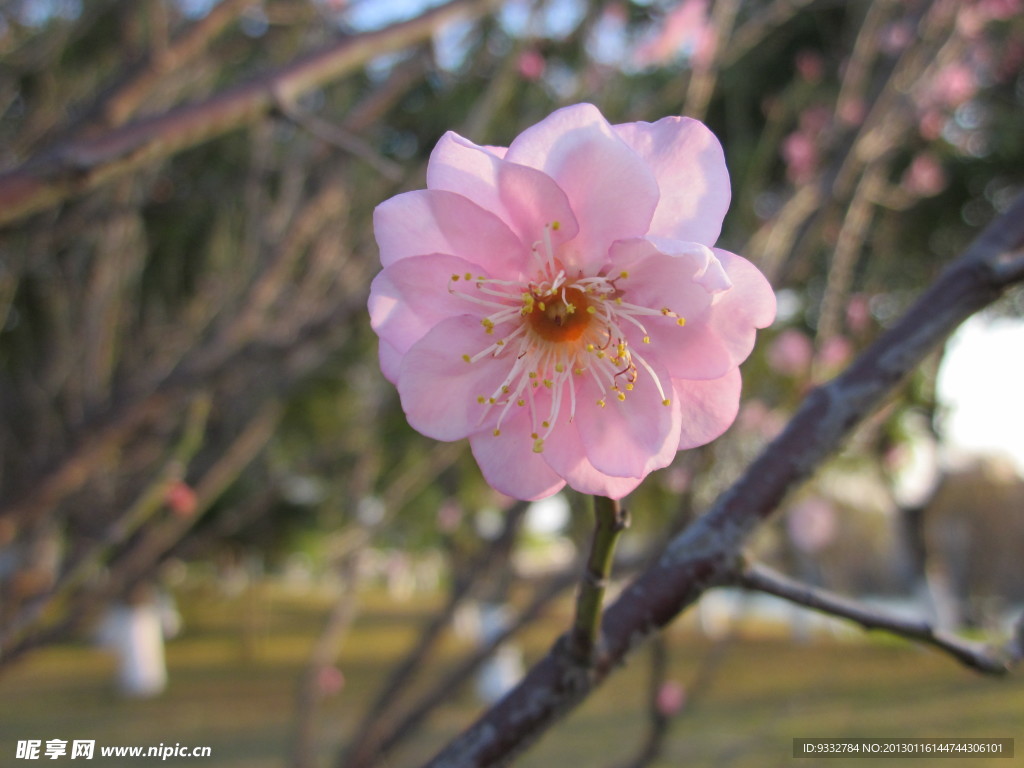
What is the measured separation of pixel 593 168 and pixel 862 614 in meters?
0.43

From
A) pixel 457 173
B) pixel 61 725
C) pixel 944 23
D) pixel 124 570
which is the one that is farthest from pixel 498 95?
pixel 61 725

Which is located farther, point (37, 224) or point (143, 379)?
point (37, 224)

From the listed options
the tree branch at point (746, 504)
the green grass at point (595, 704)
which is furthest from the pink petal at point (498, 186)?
the green grass at point (595, 704)

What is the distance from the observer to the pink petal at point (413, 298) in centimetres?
61

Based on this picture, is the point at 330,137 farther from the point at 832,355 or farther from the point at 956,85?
the point at 956,85

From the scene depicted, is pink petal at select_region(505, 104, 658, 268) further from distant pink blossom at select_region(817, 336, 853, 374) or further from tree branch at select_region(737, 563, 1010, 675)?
distant pink blossom at select_region(817, 336, 853, 374)

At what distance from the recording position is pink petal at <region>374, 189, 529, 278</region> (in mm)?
601

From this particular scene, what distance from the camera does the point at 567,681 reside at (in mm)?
580

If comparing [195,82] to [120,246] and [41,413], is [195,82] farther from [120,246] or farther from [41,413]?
[41,413]

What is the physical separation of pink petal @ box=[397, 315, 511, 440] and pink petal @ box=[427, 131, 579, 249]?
98 millimetres

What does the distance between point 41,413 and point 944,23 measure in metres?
3.93

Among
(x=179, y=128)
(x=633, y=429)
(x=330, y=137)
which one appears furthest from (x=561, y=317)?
(x=179, y=128)

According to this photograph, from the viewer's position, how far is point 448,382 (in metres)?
0.64

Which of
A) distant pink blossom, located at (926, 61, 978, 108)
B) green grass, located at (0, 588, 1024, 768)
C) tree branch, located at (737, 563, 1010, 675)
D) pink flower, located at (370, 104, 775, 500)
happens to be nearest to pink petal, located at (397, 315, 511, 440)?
pink flower, located at (370, 104, 775, 500)
